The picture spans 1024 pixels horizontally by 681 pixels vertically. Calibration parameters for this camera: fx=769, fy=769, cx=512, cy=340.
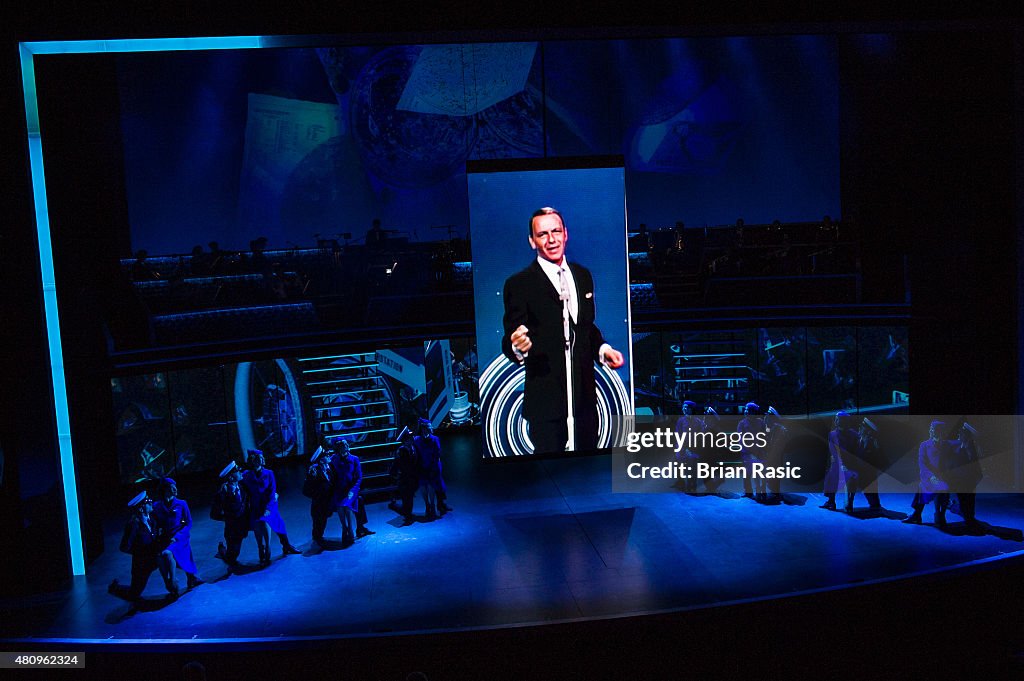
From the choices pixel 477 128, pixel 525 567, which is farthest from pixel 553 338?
pixel 477 128

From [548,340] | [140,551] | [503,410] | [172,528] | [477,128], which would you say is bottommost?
[140,551]

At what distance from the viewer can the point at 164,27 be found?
8.70 m

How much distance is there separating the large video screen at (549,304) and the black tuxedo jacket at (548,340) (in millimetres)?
14

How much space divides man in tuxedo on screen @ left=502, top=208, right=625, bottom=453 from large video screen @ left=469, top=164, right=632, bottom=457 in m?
0.01

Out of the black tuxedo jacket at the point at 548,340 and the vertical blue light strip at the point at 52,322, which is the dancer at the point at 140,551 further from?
the black tuxedo jacket at the point at 548,340

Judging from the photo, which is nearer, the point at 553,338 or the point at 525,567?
the point at 525,567

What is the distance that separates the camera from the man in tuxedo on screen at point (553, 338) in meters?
10.9

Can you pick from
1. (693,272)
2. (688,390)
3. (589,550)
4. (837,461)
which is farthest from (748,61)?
(589,550)

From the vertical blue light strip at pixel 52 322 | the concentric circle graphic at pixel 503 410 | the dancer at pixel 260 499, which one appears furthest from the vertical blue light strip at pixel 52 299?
the concentric circle graphic at pixel 503 410

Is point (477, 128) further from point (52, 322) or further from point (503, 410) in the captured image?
point (52, 322)

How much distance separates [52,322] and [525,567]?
24.0 ft

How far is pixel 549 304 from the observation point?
Answer: 10984 millimetres

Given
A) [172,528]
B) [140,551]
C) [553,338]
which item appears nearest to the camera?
[140,551]

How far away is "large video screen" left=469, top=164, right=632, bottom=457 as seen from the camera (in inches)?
428
